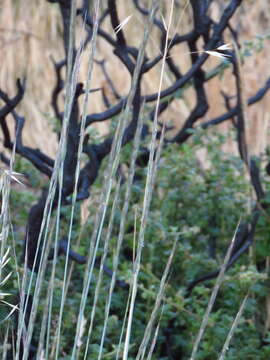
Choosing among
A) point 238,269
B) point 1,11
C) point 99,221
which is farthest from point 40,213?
point 1,11

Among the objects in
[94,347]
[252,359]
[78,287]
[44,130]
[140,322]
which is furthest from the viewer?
[44,130]

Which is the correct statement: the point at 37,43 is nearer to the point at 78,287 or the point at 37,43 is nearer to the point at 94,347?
the point at 78,287

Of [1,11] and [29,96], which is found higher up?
[1,11]

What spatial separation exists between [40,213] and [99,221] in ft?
3.17

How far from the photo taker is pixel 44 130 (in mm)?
5328

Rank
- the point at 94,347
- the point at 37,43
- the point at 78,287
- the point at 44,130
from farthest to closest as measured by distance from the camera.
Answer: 1. the point at 37,43
2. the point at 44,130
3. the point at 78,287
4. the point at 94,347

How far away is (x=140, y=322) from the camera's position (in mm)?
2203

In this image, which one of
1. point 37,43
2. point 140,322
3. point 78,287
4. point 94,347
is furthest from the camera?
point 37,43

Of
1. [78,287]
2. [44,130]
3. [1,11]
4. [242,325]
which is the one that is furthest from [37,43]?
[242,325]

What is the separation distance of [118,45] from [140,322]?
2.62 feet

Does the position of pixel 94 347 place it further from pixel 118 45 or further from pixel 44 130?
pixel 44 130

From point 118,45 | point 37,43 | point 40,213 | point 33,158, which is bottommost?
point 40,213

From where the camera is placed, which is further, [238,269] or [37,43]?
[37,43]

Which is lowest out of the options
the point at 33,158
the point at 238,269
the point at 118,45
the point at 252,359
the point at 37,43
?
the point at 252,359
